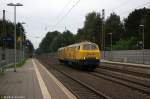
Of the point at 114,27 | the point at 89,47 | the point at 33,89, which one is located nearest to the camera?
the point at 33,89

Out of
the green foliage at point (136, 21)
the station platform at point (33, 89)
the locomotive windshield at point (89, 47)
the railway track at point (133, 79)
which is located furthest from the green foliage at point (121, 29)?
the station platform at point (33, 89)

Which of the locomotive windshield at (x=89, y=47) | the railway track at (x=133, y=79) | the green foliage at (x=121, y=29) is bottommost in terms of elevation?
the railway track at (x=133, y=79)

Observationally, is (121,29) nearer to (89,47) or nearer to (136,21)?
(136,21)

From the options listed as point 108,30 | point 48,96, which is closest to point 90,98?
point 48,96

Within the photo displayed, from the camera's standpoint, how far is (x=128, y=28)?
381ft

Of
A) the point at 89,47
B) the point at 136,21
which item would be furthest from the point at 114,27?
the point at 89,47

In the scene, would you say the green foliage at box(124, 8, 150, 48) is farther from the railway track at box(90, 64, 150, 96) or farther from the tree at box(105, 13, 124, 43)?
the railway track at box(90, 64, 150, 96)

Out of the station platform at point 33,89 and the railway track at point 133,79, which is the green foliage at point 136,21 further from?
the station platform at point 33,89

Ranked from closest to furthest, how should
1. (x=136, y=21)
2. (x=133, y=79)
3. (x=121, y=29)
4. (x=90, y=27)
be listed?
(x=133, y=79) < (x=136, y=21) < (x=121, y=29) < (x=90, y=27)

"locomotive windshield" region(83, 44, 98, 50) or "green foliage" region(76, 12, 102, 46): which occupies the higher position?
"green foliage" region(76, 12, 102, 46)

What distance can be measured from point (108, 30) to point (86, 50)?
9810 cm

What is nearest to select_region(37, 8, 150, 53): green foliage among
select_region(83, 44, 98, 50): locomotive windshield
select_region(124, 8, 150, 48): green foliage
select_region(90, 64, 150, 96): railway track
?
select_region(124, 8, 150, 48): green foliage

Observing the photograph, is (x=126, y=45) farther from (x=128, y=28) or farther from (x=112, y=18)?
(x=112, y=18)

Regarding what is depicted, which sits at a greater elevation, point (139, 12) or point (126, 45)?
point (139, 12)
